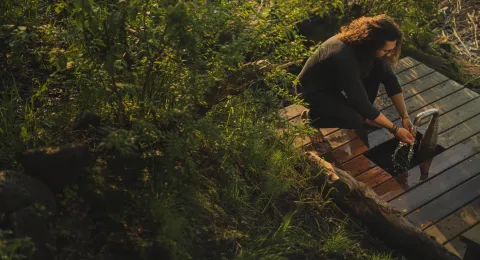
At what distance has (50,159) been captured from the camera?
154 inches

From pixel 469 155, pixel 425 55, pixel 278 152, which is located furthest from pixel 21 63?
pixel 425 55

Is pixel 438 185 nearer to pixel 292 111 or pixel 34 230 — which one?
pixel 292 111

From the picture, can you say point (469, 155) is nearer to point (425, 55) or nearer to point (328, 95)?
point (328, 95)

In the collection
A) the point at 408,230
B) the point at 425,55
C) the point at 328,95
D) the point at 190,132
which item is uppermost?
→ the point at 190,132

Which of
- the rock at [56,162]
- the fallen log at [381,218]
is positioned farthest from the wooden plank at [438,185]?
the rock at [56,162]

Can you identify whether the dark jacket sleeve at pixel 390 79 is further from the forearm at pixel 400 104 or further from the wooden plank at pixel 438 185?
the wooden plank at pixel 438 185

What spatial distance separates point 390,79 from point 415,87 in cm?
79

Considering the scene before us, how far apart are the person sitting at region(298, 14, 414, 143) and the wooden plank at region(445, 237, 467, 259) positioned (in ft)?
3.41

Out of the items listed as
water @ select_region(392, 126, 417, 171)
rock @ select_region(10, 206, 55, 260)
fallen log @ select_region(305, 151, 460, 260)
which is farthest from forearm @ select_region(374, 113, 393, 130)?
rock @ select_region(10, 206, 55, 260)

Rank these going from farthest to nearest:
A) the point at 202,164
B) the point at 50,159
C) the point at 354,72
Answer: the point at 354,72, the point at 202,164, the point at 50,159

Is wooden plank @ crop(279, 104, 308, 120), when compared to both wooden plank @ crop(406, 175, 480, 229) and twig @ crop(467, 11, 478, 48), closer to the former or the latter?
wooden plank @ crop(406, 175, 480, 229)

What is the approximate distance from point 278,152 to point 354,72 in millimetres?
958

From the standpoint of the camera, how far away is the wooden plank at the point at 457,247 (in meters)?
4.91

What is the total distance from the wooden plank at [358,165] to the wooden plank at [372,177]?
4cm
